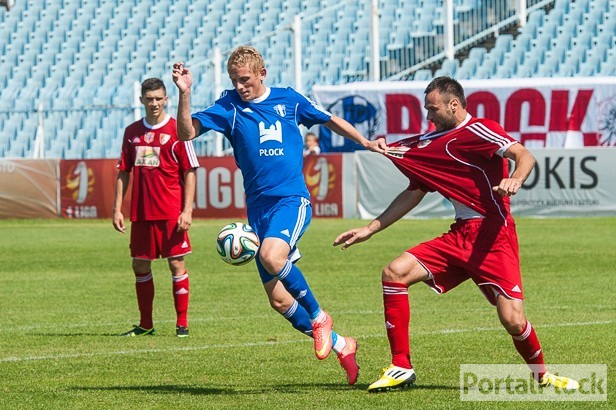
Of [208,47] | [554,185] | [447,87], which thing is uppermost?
[208,47]

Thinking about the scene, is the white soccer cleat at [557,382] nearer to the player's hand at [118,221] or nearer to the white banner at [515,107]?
the player's hand at [118,221]

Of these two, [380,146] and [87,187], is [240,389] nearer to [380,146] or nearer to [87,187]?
[380,146]

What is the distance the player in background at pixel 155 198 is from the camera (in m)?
10.5

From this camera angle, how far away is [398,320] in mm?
7152

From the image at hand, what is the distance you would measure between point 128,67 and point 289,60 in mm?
4974

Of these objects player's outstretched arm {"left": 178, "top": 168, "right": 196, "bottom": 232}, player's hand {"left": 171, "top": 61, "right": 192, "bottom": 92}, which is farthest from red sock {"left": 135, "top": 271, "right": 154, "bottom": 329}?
player's hand {"left": 171, "top": 61, "right": 192, "bottom": 92}

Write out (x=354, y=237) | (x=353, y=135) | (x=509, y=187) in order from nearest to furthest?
(x=509, y=187)
(x=354, y=237)
(x=353, y=135)

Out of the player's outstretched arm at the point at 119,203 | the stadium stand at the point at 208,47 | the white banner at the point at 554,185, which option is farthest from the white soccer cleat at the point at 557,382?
the stadium stand at the point at 208,47

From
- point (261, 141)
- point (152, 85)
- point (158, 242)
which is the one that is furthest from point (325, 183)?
point (261, 141)

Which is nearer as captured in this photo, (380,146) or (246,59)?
(380,146)

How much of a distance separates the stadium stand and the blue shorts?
20.4 meters

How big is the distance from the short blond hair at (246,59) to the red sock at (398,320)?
62.4 inches

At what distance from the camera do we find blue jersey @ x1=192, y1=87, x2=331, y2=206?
7770mm

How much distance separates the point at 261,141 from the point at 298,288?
3.09ft
